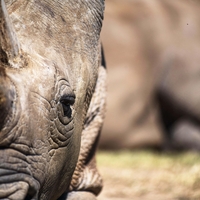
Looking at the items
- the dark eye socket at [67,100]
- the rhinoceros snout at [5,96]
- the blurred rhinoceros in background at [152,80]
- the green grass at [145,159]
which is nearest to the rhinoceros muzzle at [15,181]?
the rhinoceros snout at [5,96]

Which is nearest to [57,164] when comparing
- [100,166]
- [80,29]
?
[80,29]

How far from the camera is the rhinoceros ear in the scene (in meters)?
2.55

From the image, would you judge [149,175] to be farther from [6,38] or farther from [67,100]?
[6,38]

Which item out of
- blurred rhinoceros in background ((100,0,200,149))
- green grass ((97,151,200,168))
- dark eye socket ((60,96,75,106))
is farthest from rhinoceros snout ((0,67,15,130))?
blurred rhinoceros in background ((100,0,200,149))

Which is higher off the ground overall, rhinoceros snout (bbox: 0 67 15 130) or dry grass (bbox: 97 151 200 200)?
dry grass (bbox: 97 151 200 200)

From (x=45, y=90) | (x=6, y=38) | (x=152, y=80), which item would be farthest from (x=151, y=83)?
(x=6, y=38)

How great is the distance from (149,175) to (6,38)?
11.7 ft

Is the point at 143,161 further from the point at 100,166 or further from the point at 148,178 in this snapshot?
the point at 148,178

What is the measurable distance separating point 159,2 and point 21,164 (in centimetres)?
605

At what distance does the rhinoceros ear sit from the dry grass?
83.0 inches

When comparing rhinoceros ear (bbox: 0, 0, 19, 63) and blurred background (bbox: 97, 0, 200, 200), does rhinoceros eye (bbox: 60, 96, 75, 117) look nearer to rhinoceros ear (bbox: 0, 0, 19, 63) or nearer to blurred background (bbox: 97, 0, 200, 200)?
rhinoceros ear (bbox: 0, 0, 19, 63)

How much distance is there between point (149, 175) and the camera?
593 centimetres

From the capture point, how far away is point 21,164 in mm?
2539

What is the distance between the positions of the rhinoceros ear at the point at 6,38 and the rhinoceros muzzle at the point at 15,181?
38 cm
